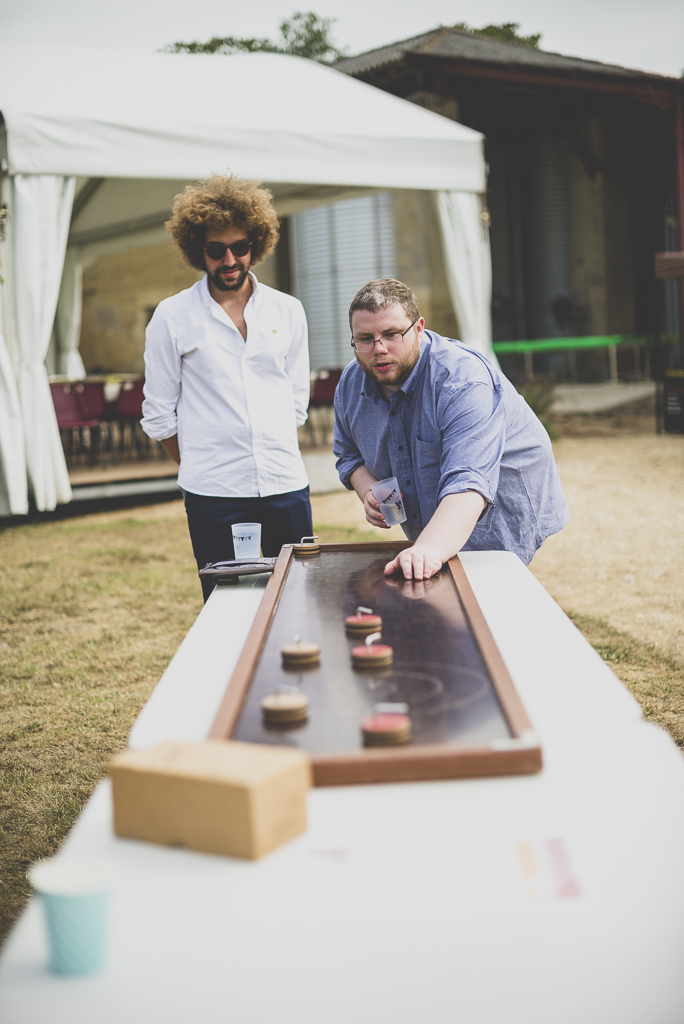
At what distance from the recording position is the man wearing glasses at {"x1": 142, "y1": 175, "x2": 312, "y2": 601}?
9.41 ft

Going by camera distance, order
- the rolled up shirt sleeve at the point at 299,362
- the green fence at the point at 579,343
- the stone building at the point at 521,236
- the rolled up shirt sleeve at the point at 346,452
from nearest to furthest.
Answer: the rolled up shirt sleeve at the point at 346,452
the rolled up shirt sleeve at the point at 299,362
the stone building at the point at 521,236
the green fence at the point at 579,343

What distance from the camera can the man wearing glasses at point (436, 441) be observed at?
81.6 inches

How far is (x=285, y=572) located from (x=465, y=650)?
0.72 m

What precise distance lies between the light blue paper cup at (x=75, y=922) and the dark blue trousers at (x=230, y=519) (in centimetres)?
193

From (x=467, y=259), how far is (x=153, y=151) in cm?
298

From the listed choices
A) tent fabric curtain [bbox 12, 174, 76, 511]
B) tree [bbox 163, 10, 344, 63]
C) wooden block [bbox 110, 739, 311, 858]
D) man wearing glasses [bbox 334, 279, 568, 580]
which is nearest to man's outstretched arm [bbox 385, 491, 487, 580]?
man wearing glasses [bbox 334, 279, 568, 580]

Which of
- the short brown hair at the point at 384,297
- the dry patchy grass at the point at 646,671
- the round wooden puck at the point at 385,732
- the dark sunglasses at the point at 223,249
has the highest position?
the dark sunglasses at the point at 223,249

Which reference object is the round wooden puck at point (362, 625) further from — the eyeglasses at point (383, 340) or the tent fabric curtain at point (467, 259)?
the tent fabric curtain at point (467, 259)

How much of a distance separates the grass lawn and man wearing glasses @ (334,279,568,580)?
1125mm

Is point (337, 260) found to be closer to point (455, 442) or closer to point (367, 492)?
point (367, 492)

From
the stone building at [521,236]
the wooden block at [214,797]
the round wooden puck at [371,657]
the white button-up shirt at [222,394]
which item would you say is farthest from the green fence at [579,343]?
the wooden block at [214,797]

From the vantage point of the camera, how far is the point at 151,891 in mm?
995

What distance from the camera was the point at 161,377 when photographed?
2936 millimetres

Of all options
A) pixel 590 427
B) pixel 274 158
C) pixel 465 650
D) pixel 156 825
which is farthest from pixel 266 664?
pixel 590 427
